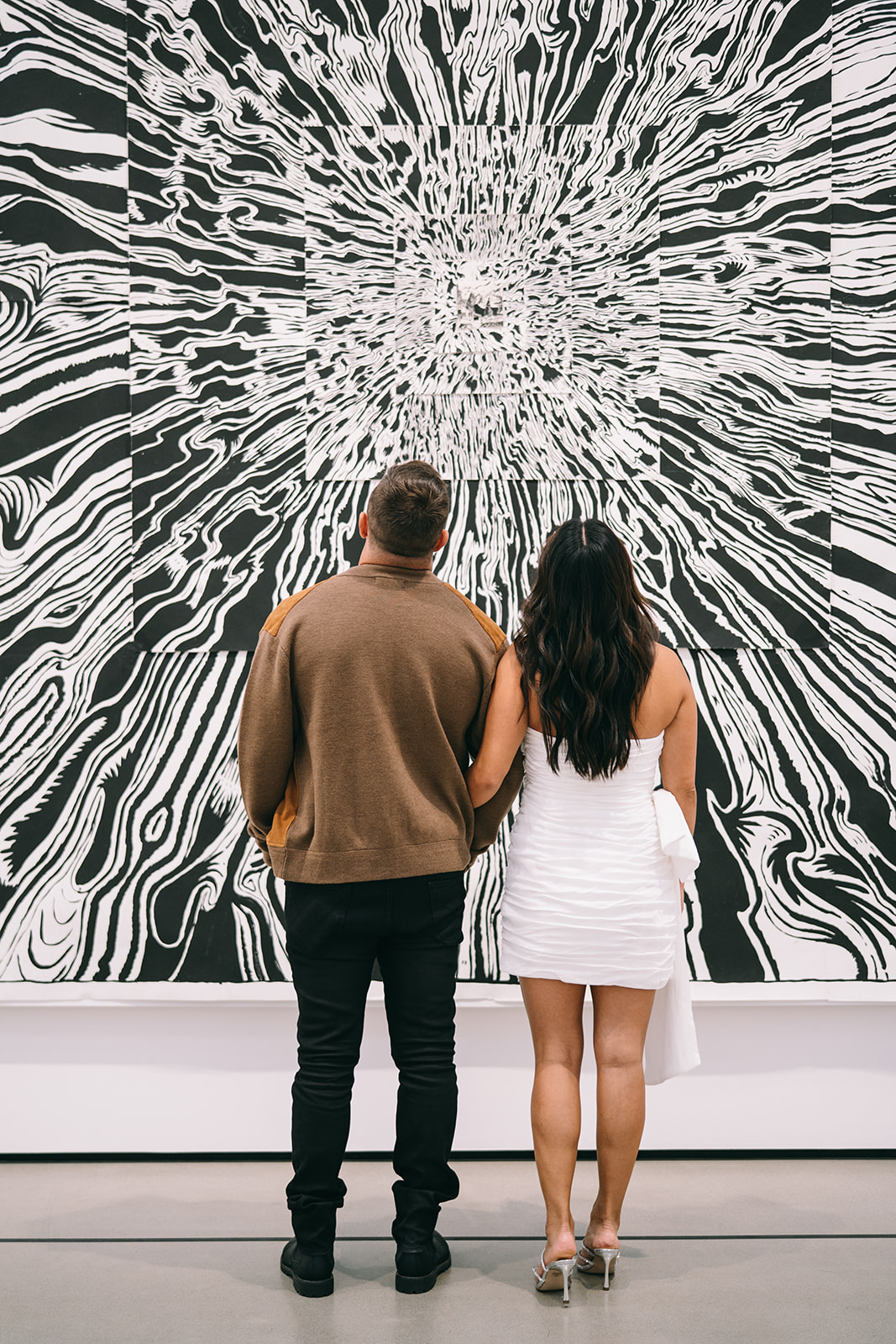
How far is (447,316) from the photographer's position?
283cm

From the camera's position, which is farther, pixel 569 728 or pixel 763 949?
pixel 763 949

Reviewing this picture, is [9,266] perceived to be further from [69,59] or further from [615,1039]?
[615,1039]

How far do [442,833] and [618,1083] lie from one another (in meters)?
0.62

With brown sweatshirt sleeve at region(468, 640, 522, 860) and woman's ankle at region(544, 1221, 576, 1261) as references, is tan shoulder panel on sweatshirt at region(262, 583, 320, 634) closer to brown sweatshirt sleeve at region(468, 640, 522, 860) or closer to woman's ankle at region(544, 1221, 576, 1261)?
brown sweatshirt sleeve at region(468, 640, 522, 860)

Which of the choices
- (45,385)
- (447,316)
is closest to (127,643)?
(45,385)

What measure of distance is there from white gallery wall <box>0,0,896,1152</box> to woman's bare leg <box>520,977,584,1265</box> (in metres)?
0.70

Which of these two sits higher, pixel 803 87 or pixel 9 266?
pixel 803 87

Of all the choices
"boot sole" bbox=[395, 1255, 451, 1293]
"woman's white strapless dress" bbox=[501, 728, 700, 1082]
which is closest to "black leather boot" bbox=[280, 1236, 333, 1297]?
"boot sole" bbox=[395, 1255, 451, 1293]

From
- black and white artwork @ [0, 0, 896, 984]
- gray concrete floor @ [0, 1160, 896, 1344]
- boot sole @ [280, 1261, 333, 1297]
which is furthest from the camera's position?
black and white artwork @ [0, 0, 896, 984]

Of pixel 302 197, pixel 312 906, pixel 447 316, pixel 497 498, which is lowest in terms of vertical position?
pixel 312 906

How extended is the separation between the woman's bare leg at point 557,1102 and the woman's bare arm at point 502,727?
426 mm

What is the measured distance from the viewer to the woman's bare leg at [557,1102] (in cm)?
203

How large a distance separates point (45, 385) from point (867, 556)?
92.4 inches

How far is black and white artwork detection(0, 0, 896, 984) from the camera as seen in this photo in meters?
2.78
